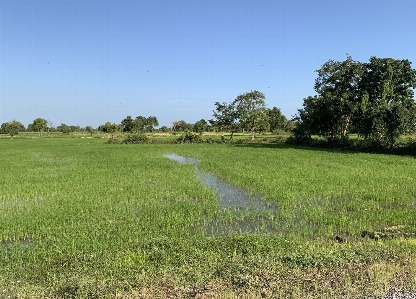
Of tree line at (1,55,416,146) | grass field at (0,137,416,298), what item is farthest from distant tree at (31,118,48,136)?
grass field at (0,137,416,298)

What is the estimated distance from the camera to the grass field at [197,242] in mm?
4758

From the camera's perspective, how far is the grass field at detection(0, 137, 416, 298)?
4.76 m

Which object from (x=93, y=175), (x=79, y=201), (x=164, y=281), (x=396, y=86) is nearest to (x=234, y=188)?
(x=79, y=201)

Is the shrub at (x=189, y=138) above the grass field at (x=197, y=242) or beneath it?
above

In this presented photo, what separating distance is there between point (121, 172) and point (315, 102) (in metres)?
25.8

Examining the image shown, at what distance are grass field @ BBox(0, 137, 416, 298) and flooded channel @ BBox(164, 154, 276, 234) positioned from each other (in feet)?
0.64

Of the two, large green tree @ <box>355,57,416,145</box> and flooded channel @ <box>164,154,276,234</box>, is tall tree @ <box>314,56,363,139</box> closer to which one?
large green tree @ <box>355,57,416,145</box>

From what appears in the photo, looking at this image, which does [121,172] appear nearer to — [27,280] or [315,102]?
[27,280]

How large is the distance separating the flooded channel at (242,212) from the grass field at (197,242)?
196 mm

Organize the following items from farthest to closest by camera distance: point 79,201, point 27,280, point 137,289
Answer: point 79,201
point 27,280
point 137,289

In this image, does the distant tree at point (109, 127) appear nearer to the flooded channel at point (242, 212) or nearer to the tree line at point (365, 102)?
the tree line at point (365, 102)

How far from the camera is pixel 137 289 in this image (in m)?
4.70

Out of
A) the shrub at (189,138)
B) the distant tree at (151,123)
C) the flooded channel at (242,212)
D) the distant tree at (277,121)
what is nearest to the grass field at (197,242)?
the flooded channel at (242,212)

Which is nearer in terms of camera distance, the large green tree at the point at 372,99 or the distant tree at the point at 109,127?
the large green tree at the point at 372,99
